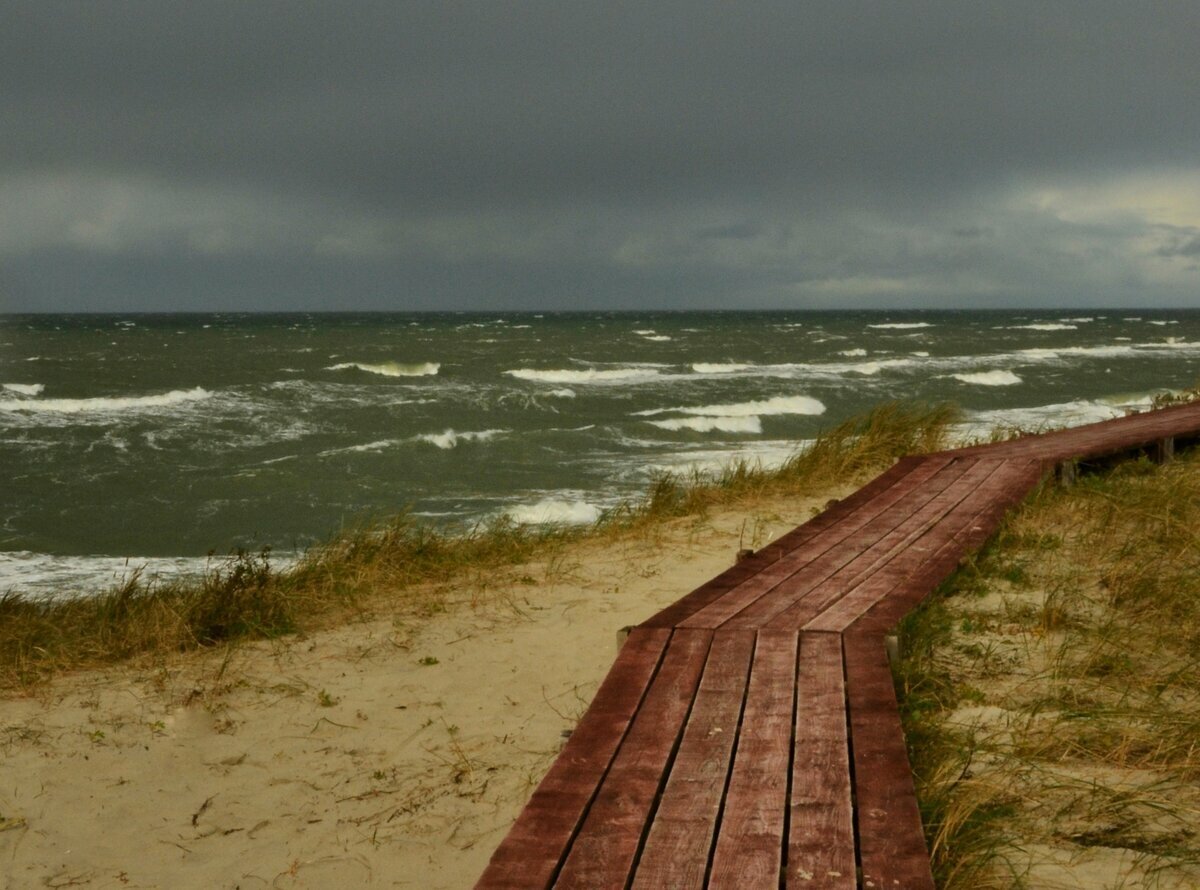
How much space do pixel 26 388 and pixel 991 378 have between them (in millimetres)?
30303

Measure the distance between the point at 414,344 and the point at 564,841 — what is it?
6069cm

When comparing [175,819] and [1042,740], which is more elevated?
[1042,740]

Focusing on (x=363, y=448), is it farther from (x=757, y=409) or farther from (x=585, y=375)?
(x=585, y=375)

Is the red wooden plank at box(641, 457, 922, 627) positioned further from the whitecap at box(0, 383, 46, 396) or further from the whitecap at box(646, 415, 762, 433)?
the whitecap at box(0, 383, 46, 396)

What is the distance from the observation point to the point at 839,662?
4270 millimetres

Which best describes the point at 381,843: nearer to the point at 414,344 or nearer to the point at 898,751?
the point at 898,751

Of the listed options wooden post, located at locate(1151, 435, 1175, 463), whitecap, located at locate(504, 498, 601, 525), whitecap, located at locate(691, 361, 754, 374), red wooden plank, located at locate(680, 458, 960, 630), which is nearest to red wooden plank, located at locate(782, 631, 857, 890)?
red wooden plank, located at locate(680, 458, 960, 630)

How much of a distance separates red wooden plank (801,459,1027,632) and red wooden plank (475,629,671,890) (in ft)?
3.27

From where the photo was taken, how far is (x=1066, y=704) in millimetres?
4352

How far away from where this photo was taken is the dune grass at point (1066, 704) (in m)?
3.23

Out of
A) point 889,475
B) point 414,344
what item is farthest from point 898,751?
point 414,344

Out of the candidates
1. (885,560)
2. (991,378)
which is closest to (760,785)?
(885,560)

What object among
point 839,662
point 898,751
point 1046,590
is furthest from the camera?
point 1046,590

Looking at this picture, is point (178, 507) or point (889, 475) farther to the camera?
point (178, 507)
